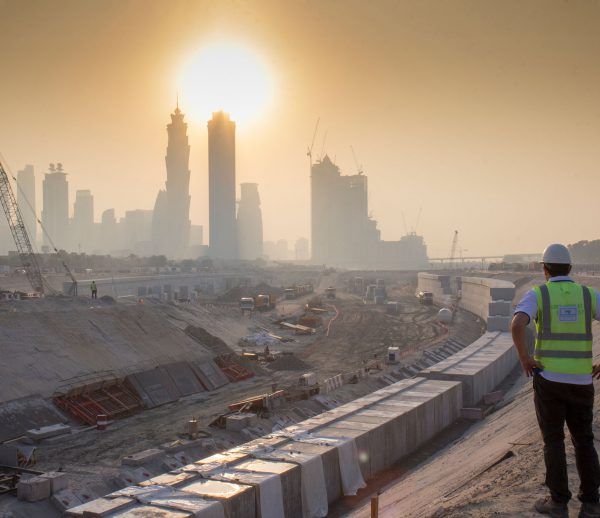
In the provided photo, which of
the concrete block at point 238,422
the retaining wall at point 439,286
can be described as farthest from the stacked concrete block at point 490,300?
the concrete block at point 238,422

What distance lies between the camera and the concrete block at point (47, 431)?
23.1 m

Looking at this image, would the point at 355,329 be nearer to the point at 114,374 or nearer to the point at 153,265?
the point at 114,374

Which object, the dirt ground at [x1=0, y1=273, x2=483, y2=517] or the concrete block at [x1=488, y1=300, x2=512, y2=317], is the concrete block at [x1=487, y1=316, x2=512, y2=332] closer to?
the concrete block at [x1=488, y1=300, x2=512, y2=317]

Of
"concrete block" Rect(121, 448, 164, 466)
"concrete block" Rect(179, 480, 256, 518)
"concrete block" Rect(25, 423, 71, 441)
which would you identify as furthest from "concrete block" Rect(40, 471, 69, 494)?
"concrete block" Rect(25, 423, 71, 441)

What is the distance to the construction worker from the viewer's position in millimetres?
6711

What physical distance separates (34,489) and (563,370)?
14.1 metres

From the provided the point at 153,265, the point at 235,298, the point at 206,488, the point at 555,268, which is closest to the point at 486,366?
the point at 206,488

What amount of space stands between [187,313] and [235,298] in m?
33.0

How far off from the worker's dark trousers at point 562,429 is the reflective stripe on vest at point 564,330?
0.23m

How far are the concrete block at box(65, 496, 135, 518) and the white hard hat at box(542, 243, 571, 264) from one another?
866 centimetres

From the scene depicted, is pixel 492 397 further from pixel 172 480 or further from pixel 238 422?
pixel 172 480

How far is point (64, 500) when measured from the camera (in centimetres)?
1634

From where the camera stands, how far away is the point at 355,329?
5875cm

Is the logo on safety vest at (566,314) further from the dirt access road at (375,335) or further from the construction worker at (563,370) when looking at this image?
the dirt access road at (375,335)
